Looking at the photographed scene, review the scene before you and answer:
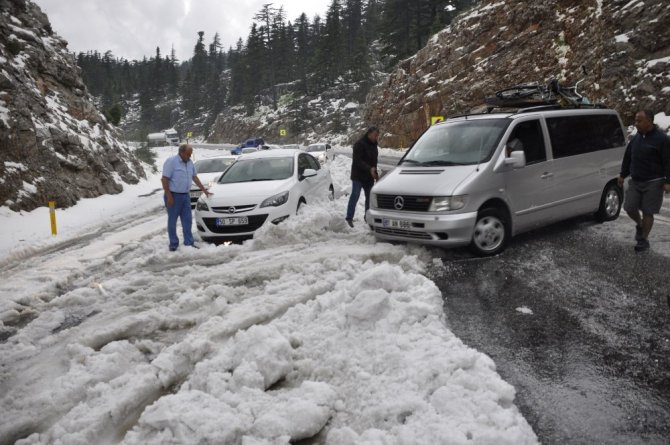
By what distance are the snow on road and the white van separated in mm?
712

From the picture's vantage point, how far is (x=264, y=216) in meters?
8.23

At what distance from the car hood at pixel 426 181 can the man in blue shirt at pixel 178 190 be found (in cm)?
333

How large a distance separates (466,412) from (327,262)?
346cm

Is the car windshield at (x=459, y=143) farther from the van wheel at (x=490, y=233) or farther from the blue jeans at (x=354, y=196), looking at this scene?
the blue jeans at (x=354, y=196)

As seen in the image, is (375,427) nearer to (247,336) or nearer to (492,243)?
(247,336)

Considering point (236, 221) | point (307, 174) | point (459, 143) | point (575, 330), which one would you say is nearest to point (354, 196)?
point (307, 174)

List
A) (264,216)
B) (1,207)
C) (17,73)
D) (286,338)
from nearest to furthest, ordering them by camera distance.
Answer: (286,338) → (264,216) → (1,207) → (17,73)

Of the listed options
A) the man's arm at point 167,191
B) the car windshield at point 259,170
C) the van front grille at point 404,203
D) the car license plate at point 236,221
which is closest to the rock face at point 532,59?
the car windshield at point 259,170

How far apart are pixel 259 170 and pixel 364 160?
2.24 m

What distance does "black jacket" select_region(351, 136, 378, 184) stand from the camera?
29.2 ft

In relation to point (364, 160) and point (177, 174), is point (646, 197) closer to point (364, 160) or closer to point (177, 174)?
point (364, 160)

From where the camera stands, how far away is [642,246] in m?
6.36

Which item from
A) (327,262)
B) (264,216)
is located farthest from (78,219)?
(327,262)

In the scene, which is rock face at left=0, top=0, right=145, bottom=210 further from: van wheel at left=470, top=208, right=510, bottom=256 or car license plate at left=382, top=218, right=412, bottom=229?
van wheel at left=470, top=208, right=510, bottom=256
